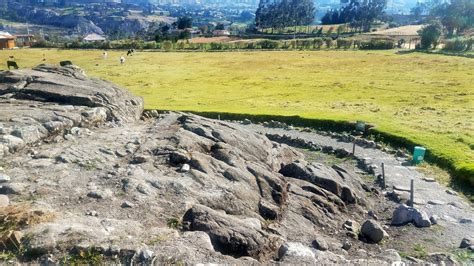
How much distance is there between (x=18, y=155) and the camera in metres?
18.8

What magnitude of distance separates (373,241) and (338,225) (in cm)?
170

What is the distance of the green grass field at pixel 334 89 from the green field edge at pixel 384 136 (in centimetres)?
17

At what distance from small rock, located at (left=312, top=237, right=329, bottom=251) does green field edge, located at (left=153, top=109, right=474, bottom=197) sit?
512 inches

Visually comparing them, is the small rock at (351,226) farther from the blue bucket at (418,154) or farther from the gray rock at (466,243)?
the blue bucket at (418,154)

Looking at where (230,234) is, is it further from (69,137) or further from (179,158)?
(69,137)

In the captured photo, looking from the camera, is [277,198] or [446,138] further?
[446,138]

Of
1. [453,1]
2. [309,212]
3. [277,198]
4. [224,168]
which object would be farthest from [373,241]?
[453,1]

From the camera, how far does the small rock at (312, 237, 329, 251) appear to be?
54.8 ft

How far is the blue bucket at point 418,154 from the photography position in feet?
98.8

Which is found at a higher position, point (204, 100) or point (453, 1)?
point (453, 1)

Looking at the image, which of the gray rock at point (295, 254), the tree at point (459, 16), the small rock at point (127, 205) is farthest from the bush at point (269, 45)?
the gray rock at point (295, 254)

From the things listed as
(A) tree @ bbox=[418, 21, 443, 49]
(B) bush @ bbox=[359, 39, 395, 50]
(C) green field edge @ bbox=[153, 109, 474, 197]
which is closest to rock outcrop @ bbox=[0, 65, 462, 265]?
(C) green field edge @ bbox=[153, 109, 474, 197]

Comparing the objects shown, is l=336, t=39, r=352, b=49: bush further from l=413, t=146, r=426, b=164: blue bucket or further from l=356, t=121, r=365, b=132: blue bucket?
l=413, t=146, r=426, b=164: blue bucket

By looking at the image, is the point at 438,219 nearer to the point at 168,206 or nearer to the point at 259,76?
the point at 168,206
